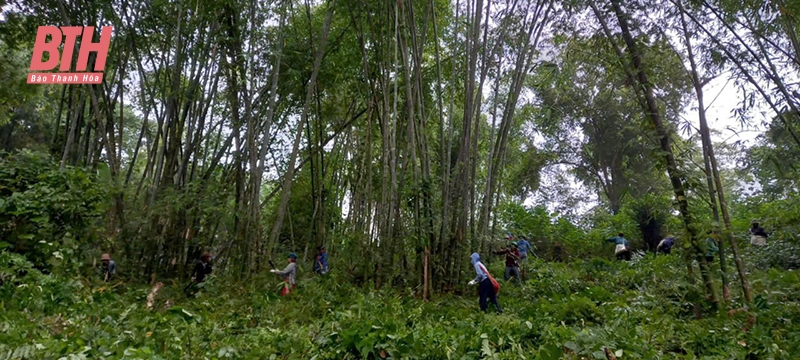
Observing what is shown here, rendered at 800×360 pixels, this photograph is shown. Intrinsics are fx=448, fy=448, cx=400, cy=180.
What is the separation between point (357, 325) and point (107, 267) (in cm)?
327

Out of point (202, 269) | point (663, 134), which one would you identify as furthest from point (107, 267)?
point (663, 134)

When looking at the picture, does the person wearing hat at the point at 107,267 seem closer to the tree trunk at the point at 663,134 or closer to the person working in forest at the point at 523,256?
the person working in forest at the point at 523,256

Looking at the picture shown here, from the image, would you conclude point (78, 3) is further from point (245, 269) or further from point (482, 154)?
point (482, 154)

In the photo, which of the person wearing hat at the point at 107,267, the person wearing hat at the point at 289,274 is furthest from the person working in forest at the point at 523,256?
the person wearing hat at the point at 107,267

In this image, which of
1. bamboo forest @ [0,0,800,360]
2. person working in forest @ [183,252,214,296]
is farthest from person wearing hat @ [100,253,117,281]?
person working in forest @ [183,252,214,296]

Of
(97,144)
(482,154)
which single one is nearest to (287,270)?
(97,144)

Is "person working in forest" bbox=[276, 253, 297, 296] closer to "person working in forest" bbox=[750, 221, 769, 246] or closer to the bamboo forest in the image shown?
the bamboo forest

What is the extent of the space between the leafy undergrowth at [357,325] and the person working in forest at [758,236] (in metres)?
1.93

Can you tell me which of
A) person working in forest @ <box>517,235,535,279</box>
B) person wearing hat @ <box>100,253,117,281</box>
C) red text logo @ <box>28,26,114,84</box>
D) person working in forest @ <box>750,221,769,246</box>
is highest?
red text logo @ <box>28,26,114,84</box>

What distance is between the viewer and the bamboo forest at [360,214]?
8.38ft

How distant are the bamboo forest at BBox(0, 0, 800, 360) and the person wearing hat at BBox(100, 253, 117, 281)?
20mm

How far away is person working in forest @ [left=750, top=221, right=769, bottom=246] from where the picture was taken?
599 centimetres

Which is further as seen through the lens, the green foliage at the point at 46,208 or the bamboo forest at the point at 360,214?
the green foliage at the point at 46,208

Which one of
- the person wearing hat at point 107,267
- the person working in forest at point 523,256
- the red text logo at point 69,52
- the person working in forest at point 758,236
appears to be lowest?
the person wearing hat at point 107,267
